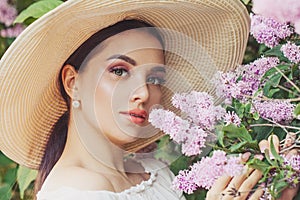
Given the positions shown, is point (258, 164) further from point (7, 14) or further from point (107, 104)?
point (7, 14)

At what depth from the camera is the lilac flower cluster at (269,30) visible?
0.90 metres

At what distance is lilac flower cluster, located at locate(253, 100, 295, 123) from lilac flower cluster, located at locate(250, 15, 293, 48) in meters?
0.10

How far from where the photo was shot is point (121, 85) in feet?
3.03

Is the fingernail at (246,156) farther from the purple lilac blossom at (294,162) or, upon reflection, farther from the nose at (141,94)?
the nose at (141,94)

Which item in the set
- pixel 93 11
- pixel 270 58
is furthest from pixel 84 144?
pixel 270 58

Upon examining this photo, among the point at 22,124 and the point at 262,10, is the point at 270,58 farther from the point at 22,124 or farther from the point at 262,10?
the point at 22,124

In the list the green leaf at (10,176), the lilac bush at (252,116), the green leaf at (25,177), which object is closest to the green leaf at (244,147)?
the lilac bush at (252,116)

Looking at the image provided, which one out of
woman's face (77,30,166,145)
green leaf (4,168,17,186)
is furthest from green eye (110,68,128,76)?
green leaf (4,168,17,186)

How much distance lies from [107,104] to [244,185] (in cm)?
23

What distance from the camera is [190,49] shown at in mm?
1041

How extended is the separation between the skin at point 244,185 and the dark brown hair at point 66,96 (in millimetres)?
257

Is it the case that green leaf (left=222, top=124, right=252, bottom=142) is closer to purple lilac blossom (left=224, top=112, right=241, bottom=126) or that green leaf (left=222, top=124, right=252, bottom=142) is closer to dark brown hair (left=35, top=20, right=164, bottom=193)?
purple lilac blossom (left=224, top=112, right=241, bottom=126)

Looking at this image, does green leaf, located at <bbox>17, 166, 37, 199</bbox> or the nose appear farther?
green leaf, located at <bbox>17, 166, 37, 199</bbox>

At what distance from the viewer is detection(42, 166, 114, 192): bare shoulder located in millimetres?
904
